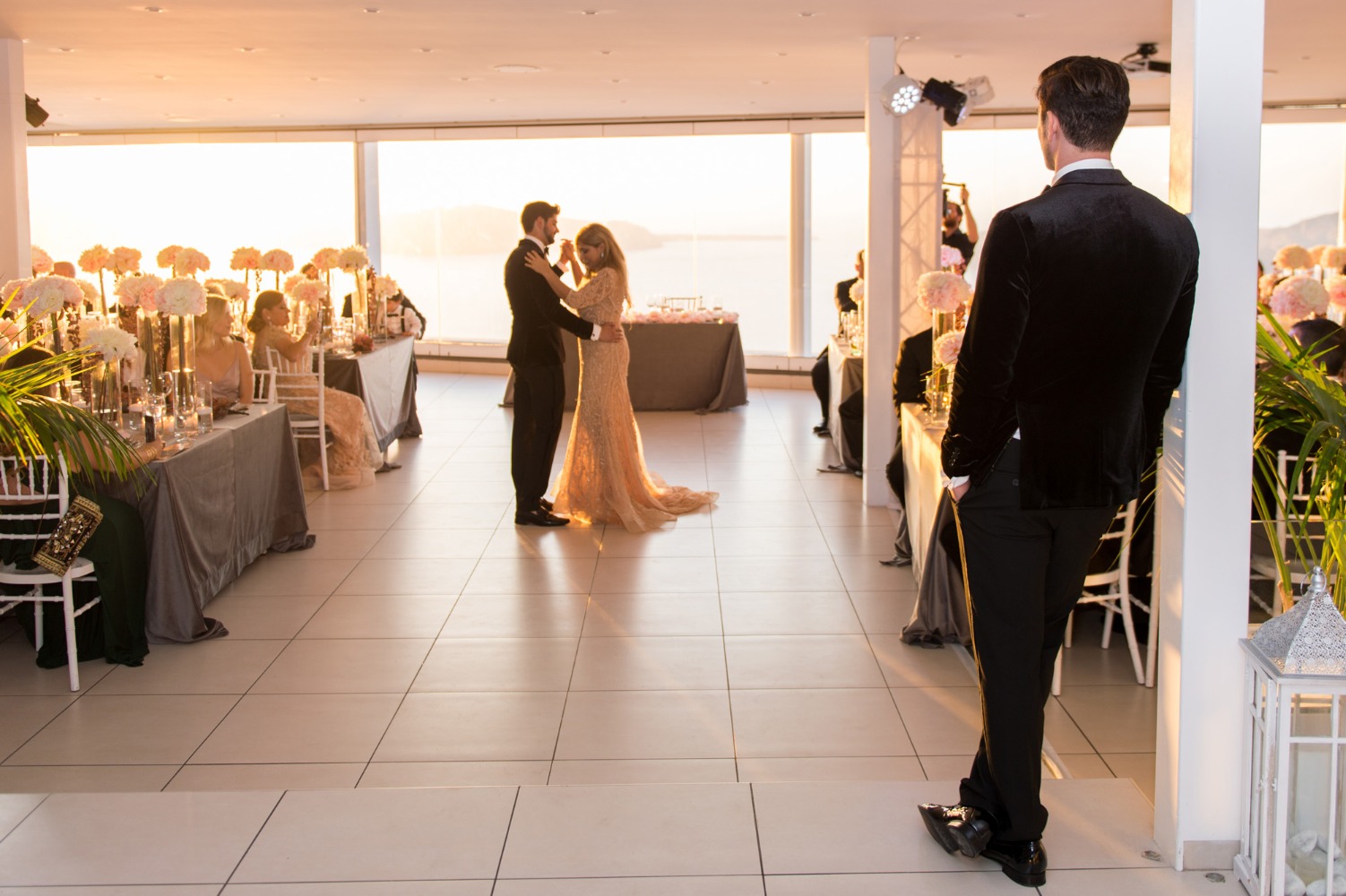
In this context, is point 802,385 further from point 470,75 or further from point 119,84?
point 119,84

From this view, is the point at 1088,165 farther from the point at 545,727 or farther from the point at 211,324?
the point at 211,324

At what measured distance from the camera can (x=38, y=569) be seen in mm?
4996

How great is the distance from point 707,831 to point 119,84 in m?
10.1

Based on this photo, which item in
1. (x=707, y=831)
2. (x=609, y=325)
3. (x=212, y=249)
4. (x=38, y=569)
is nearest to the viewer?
(x=707, y=831)

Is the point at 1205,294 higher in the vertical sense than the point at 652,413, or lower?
higher

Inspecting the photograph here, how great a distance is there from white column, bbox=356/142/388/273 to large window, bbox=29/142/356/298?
0.97 ft

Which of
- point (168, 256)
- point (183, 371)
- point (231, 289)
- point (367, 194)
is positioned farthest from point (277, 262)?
point (367, 194)

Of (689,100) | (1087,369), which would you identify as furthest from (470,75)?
(1087,369)

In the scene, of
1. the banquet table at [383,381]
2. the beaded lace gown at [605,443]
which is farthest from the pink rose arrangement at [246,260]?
the beaded lace gown at [605,443]

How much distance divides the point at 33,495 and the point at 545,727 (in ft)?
7.49

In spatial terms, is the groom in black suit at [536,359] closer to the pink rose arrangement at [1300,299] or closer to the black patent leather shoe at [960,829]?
the pink rose arrangement at [1300,299]

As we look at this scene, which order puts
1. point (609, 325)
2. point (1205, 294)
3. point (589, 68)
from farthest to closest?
point (589, 68), point (609, 325), point (1205, 294)

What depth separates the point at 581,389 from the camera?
7.62m

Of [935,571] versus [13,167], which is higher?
[13,167]
